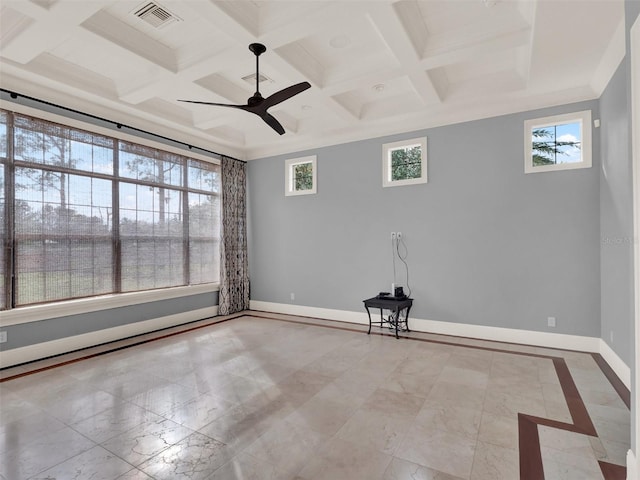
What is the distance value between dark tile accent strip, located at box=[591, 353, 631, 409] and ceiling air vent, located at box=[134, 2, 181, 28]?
5364mm

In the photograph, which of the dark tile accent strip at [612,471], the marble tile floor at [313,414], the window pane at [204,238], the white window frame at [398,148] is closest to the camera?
the dark tile accent strip at [612,471]

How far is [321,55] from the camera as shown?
3.92 meters

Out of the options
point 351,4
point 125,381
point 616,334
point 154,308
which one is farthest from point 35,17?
point 616,334

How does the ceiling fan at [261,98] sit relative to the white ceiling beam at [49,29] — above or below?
below

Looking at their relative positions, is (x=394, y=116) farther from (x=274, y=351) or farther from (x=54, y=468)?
(x=54, y=468)

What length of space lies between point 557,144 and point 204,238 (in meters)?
5.79

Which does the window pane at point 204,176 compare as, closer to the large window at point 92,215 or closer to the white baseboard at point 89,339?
the large window at point 92,215

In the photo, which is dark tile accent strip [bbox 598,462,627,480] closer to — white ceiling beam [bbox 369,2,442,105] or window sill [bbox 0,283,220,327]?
white ceiling beam [bbox 369,2,442,105]

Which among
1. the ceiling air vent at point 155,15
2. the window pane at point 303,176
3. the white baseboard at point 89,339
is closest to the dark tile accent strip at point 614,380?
the window pane at point 303,176

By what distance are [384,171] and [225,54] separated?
9.95 feet

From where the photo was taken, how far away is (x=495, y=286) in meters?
4.71

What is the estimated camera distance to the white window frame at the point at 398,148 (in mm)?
5227

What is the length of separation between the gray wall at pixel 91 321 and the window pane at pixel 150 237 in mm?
331

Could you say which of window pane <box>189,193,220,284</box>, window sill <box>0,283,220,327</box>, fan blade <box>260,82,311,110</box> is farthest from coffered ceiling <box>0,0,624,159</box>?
window sill <box>0,283,220,327</box>
